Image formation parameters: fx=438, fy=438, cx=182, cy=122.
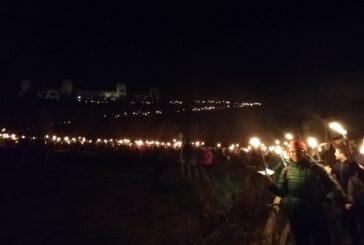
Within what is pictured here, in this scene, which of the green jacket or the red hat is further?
the red hat

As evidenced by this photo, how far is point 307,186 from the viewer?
6.29 m

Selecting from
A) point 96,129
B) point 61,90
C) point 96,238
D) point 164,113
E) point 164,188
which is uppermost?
point 61,90

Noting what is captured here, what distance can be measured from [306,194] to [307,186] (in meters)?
0.12

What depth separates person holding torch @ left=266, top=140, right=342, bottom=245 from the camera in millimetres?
6207

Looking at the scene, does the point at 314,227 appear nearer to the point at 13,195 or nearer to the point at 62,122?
the point at 13,195

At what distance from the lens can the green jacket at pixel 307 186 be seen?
6266 millimetres

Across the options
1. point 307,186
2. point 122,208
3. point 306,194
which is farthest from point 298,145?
point 122,208

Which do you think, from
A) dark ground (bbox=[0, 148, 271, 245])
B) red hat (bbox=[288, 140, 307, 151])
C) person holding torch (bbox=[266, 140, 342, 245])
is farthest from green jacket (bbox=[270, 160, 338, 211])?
dark ground (bbox=[0, 148, 271, 245])

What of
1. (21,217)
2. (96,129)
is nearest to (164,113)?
(96,129)

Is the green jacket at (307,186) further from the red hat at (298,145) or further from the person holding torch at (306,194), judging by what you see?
the red hat at (298,145)

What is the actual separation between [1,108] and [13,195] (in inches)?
1793

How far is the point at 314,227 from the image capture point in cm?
621

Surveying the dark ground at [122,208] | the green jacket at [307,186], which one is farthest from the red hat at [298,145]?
the dark ground at [122,208]

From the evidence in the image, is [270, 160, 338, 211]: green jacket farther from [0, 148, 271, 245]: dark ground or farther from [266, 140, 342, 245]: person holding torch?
[0, 148, 271, 245]: dark ground
